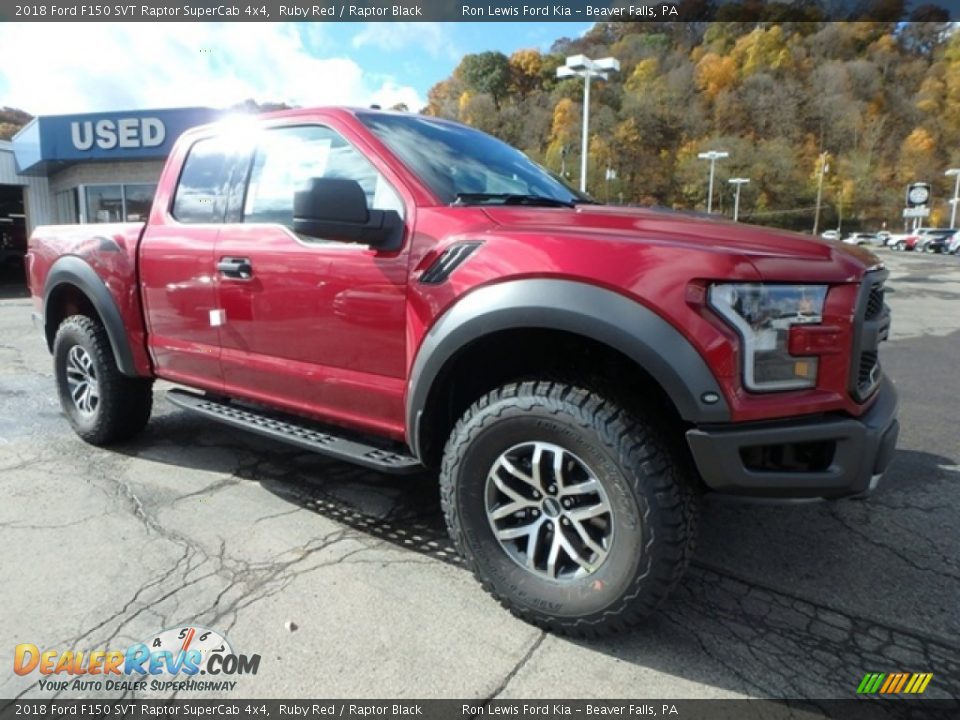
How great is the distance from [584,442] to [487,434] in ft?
1.22

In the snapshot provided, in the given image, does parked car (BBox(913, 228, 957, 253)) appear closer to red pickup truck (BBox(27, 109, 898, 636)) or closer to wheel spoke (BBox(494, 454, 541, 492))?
red pickup truck (BBox(27, 109, 898, 636))

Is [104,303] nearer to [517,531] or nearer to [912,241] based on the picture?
[517,531]

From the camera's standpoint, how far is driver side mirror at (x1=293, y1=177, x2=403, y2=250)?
8.10 feet

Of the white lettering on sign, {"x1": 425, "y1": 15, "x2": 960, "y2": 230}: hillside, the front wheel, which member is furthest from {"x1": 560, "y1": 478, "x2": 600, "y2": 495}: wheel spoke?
{"x1": 425, "y1": 15, "x2": 960, "y2": 230}: hillside

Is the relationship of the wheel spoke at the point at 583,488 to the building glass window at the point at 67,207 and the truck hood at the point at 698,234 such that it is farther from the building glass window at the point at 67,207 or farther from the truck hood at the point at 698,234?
the building glass window at the point at 67,207

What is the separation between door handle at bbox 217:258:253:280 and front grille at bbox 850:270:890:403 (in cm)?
251

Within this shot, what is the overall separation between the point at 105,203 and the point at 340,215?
20.0m

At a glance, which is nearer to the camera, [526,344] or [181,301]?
[526,344]

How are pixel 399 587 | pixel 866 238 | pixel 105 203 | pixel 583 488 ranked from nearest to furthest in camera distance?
pixel 583 488, pixel 399 587, pixel 105 203, pixel 866 238

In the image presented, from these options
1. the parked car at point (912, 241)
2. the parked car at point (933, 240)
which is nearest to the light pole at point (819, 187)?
the parked car at point (912, 241)

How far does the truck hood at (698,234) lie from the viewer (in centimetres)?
207

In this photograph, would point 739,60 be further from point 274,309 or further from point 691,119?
point 274,309

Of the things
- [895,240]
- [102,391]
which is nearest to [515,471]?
[102,391]

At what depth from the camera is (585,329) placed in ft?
7.15
